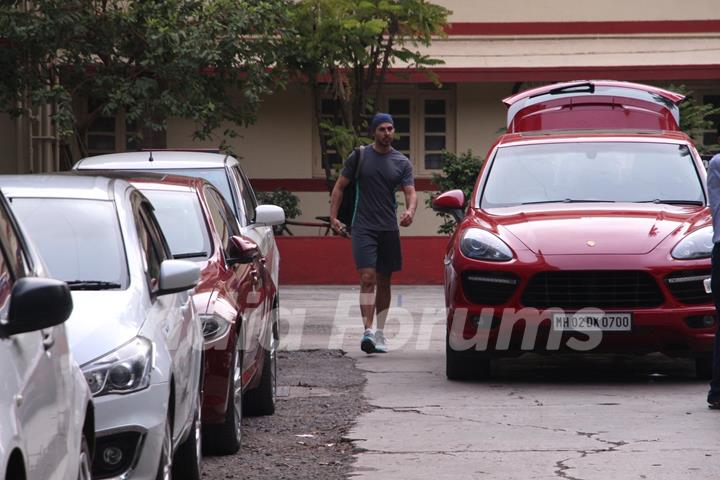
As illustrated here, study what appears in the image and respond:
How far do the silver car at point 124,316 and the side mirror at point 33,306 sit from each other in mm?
1664

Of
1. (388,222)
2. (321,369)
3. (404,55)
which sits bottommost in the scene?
(321,369)

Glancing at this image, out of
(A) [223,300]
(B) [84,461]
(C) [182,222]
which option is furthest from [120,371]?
(C) [182,222]

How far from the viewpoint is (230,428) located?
8.49 meters

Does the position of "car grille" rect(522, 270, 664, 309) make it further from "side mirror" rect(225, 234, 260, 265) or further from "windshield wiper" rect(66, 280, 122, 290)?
"windshield wiper" rect(66, 280, 122, 290)

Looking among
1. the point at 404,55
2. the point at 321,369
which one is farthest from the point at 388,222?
the point at 404,55

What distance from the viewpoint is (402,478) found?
7852 millimetres

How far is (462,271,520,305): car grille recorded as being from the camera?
11.0 m

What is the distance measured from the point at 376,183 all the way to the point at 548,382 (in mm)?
2936

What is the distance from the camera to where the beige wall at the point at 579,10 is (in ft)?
91.6

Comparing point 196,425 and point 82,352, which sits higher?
point 82,352

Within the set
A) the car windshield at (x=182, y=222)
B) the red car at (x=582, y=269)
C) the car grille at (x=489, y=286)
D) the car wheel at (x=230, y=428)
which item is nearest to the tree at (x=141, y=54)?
the red car at (x=582, y=269)

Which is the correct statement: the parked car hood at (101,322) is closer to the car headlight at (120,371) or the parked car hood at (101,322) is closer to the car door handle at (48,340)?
the car headlight at (120,371)

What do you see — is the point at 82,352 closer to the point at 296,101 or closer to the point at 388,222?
the point at 388,222

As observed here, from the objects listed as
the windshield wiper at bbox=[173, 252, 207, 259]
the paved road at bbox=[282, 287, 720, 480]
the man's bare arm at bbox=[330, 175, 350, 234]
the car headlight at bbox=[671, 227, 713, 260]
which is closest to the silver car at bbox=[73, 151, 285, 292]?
the man's bare arm at bbox=[330, 175, 350, 234]
